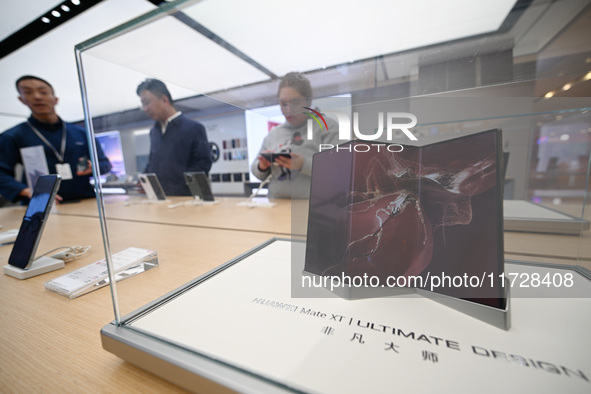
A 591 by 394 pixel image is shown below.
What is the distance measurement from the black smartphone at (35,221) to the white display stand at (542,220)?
1.14 m

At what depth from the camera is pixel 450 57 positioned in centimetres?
41

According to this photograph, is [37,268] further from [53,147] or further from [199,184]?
[53,147]

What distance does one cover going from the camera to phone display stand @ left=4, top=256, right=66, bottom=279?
0.65 m

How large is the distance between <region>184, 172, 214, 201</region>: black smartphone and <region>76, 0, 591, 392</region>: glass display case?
1.10 m

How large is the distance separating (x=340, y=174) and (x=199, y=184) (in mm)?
1578

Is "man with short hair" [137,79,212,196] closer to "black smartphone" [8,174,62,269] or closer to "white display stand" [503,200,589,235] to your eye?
"black smartphone" [8,174,62,269]

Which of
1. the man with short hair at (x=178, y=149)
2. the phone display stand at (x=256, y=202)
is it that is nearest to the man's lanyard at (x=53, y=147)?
the man with short hair at (x=178, y=149)

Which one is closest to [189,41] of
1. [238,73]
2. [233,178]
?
[238,73]

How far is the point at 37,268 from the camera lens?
67 centimetres

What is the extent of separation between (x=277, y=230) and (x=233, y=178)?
1178mm

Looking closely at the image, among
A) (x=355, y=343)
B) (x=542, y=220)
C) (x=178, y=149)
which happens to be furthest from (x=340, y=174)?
(x=178, y=149)

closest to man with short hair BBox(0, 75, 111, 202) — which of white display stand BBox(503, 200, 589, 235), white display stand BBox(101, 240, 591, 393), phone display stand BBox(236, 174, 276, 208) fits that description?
phone display stand BBox(236, 174, 276, 208)

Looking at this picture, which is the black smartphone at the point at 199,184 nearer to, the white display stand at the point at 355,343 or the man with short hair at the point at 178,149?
the man with short hair at the point at 178,149

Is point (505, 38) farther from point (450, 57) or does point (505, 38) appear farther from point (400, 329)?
point (400, 329)
